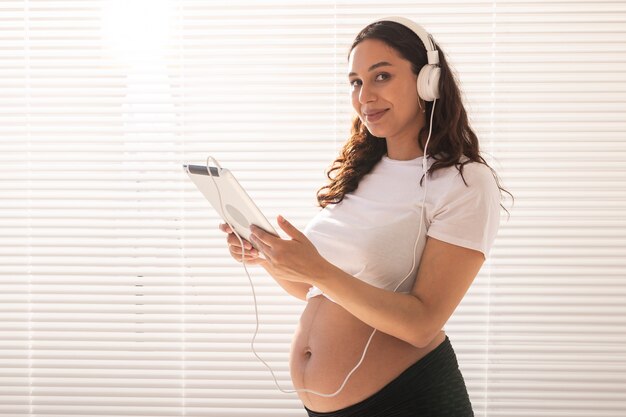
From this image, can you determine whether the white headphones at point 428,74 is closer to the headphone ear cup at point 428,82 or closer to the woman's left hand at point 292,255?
the headphone ear cup at point 428,82

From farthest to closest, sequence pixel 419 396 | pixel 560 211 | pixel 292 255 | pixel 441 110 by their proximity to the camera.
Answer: pixel 560 211, pixel 441 110, pixel 419 396, pixel 292 255

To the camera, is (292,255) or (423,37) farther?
(423,37)

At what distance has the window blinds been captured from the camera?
234 centimetres

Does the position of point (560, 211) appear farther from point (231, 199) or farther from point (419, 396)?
point (231, 199)

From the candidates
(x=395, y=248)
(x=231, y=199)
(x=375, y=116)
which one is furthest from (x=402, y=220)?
(x=231, y=199)

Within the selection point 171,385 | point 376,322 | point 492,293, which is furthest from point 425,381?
point 171,385

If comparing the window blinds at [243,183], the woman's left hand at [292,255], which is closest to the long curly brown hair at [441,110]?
the woman's left hand at [292,255]

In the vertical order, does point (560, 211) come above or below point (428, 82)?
below

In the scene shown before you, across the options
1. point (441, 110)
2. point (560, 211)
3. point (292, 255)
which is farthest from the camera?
point (560, 211)

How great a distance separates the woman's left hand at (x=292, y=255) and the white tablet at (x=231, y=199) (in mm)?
37

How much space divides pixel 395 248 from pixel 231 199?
380 millimetres

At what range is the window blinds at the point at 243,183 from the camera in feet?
7.67

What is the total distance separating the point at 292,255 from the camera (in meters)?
1.39

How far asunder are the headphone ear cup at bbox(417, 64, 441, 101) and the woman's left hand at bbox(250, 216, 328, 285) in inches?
18.9
